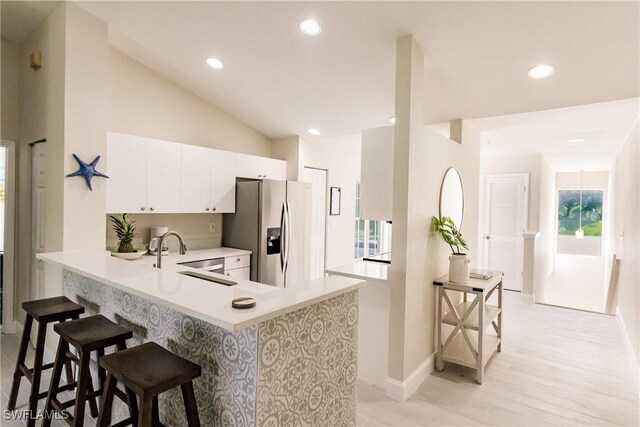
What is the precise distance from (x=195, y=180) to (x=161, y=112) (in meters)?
0.88

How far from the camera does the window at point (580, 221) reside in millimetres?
8555

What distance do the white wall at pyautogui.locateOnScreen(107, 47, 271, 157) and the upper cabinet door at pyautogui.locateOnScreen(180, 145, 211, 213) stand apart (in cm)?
42

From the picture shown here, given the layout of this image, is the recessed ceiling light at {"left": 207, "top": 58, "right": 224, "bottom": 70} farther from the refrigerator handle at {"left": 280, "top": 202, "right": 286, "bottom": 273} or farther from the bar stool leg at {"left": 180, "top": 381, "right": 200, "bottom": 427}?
the bar stool leg at {"left": 180, "top": 381, "right": 200, "bottom": 427}

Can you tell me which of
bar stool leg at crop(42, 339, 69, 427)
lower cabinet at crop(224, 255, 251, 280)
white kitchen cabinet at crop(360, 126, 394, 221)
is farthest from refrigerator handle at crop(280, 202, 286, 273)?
bar stool leg at crop(42, 339, 69, 427)

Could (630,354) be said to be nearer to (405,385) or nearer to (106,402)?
(405,385)

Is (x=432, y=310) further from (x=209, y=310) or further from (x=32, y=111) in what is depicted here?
(x=32, y=111)

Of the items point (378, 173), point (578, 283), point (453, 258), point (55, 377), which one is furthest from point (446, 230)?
point (578, 283)

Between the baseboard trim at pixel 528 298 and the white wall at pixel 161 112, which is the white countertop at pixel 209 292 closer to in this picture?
the white wall at pixel 161 112

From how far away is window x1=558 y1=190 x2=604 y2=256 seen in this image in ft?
28.1

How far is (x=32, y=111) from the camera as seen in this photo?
Answer: 315 centimetres

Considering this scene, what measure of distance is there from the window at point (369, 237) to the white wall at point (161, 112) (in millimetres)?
2749

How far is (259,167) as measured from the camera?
4.59 meters

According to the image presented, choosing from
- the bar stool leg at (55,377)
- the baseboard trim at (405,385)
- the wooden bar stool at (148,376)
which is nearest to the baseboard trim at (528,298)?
the baseboard trim at (405,385)

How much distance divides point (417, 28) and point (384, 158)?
3.05 ft
